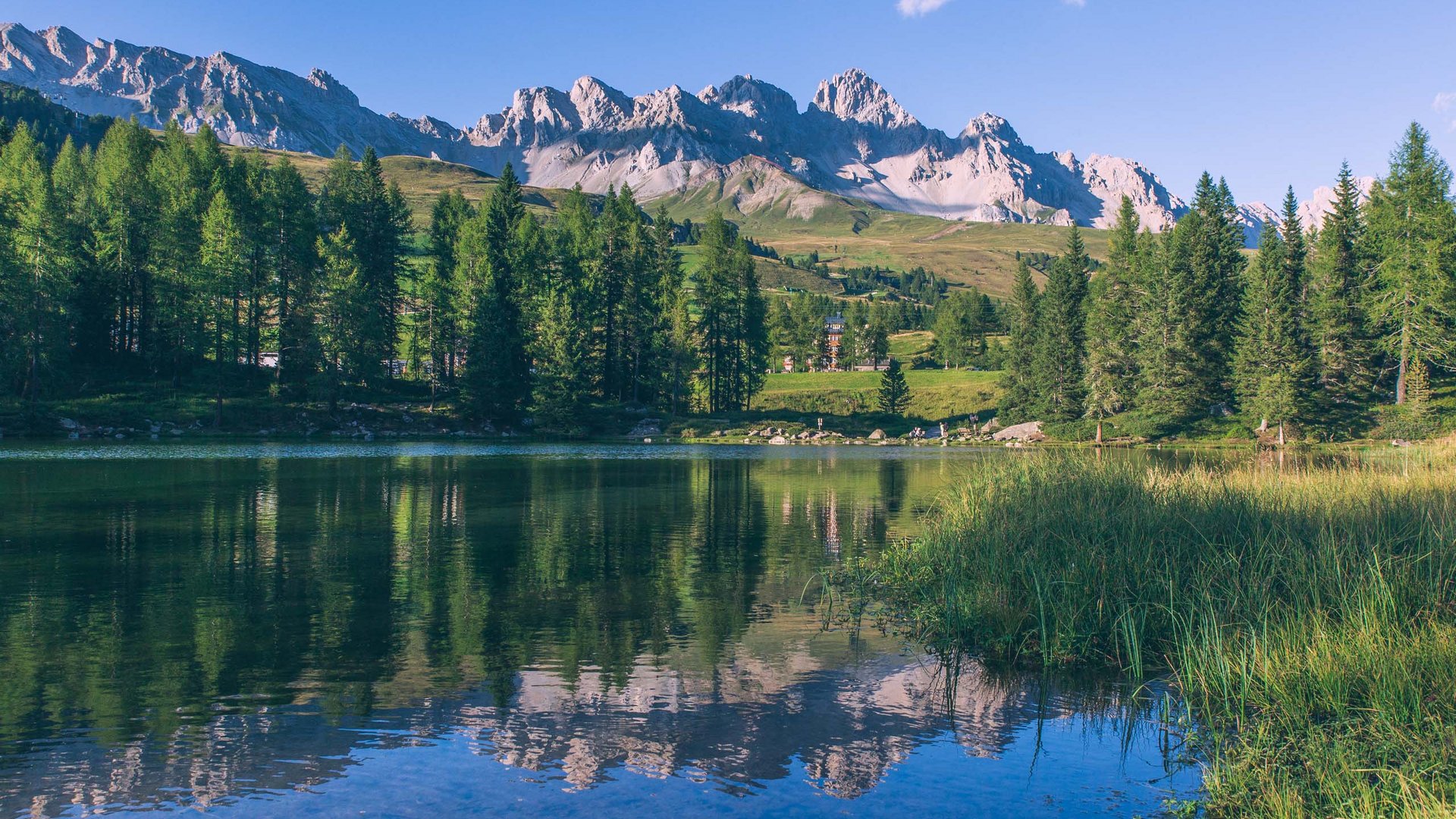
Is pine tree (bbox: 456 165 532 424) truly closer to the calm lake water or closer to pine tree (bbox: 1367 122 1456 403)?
the calm lake water

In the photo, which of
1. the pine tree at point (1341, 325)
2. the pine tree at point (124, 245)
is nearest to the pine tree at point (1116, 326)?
the pine tree at point (1341, 325)

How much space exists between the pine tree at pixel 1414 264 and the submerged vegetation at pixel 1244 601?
66242 millimetres

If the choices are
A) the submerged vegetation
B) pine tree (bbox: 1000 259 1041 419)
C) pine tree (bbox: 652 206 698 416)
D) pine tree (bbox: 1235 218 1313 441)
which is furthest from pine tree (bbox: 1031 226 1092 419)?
the submerged vegetation

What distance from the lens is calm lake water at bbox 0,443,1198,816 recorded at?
28.5 feet

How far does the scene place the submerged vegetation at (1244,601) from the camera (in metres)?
8.12

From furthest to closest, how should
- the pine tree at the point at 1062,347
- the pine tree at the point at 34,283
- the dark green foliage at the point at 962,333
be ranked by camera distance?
the dark green foliage at the point at 962,333
the pine tree at the point at 1062,347
the pine tree at the point at 34,283

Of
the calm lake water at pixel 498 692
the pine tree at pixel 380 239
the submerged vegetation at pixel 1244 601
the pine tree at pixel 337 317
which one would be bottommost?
the calm lake water at pixel 498 692

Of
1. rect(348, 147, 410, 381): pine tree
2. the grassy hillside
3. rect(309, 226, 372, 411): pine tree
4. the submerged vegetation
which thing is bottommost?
the submerged vegetation

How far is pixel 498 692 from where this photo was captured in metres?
11.6

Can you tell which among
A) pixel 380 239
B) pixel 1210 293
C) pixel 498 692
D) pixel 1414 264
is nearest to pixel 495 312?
pixel 380 239

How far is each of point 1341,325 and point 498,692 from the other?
88.2m

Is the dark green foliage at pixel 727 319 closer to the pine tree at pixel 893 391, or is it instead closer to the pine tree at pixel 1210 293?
the pine tree at pixel 893 391

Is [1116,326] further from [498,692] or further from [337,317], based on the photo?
[498,692]

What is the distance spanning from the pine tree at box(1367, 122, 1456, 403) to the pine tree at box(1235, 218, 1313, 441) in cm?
687
